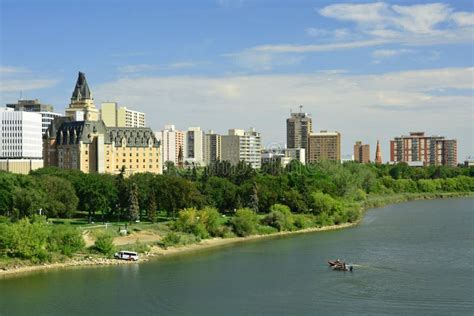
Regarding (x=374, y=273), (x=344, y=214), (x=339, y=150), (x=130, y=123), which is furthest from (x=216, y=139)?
(x=374, y=273)

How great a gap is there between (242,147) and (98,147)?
67.7m

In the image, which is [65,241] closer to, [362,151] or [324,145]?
[324,145]

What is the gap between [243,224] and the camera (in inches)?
1972

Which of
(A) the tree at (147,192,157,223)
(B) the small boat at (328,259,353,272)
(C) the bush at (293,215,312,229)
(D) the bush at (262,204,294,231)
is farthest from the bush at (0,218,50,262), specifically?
(C) the bush at (293,215,312,229)

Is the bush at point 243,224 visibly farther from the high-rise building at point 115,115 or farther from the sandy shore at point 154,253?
the high-rise building at point 115,115

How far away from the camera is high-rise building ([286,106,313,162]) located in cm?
17999

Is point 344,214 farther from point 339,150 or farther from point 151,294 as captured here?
point 339,150

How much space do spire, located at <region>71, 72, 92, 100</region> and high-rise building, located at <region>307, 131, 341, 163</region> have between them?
80583 millimetres

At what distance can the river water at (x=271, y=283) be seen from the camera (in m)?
29.1

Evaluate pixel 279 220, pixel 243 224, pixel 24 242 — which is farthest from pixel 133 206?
pixel 24 242

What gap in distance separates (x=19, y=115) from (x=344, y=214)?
1707 inches

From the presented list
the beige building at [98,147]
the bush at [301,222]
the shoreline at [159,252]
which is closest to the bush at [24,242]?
the shoreline at [159,252]

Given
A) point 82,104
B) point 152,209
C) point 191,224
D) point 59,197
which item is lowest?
point 191,224

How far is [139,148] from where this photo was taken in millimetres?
88625
